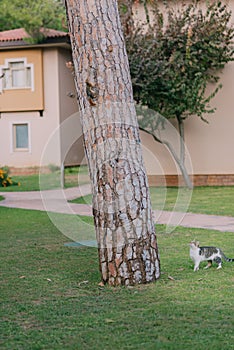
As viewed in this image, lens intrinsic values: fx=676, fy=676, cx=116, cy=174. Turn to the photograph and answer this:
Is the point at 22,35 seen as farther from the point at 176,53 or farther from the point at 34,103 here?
the point at 176,53

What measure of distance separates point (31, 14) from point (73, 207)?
16.1 metres

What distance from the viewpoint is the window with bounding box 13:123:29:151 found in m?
25.9

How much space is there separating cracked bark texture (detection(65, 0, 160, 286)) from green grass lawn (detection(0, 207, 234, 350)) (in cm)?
28

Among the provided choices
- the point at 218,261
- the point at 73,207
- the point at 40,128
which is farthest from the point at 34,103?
the point at 218,261

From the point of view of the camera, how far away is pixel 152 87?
1531 centimetres

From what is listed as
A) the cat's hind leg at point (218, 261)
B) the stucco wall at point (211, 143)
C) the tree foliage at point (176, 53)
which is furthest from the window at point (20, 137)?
the cat's hind leg at point (218, 261)

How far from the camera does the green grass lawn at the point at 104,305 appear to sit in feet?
14.5

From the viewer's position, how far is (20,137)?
2598 cm

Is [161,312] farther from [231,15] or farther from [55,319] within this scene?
[231,15]

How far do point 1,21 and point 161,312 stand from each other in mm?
29492

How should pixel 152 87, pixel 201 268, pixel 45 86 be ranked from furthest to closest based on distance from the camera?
pixel 45 86 → pixel 152 87 → pixel 201 268

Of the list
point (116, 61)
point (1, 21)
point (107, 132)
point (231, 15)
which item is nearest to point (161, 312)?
point (107, 132)

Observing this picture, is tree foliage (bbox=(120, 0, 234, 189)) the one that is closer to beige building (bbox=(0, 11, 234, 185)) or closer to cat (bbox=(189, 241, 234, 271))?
beige building (bbox=(0, 11, 234, 185))

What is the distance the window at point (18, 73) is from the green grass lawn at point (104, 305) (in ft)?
Result: 59.0
